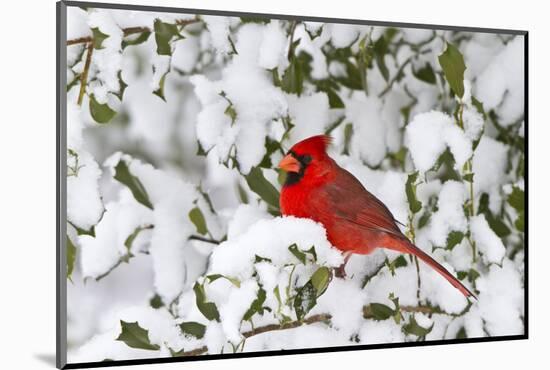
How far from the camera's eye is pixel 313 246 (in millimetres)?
2312

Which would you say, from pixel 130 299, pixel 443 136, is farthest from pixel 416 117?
pixel 130 299

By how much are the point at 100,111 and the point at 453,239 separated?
1.08m

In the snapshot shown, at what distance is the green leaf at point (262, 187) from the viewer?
238cm

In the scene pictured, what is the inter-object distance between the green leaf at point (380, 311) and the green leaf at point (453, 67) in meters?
0.66

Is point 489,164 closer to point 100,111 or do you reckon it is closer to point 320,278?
point 320,278

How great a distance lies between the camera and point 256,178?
2.38m

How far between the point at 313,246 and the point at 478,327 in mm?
699

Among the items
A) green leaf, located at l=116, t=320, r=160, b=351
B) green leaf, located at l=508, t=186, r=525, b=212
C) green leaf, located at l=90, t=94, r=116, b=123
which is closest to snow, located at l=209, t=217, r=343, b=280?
green leaf, located at l=116, t=320, r=160, b=351

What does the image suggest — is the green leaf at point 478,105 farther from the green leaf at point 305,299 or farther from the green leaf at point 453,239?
the green leaf at point 305,299

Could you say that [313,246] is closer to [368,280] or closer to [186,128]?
[368,280]

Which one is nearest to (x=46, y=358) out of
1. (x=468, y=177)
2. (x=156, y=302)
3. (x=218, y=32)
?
(x=156, y=302)

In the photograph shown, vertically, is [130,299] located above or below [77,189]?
below

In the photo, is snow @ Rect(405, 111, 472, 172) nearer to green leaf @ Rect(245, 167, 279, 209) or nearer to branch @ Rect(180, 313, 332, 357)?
green leaf @ Rect(245, 167, 279, 209)

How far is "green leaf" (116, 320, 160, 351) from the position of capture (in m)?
2.29
